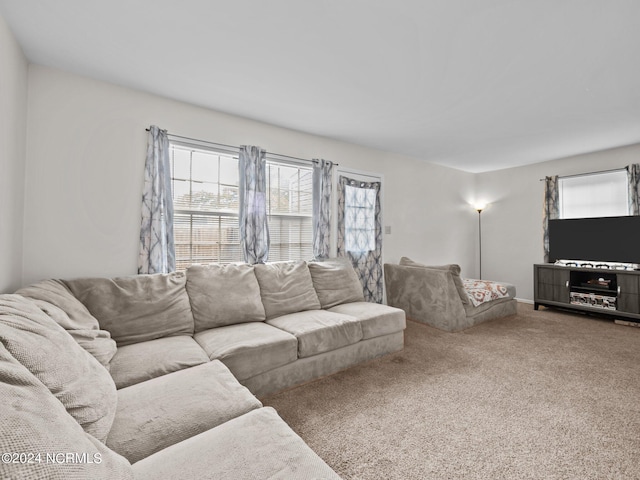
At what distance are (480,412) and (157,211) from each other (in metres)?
3.13

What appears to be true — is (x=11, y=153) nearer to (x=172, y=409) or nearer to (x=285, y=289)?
(x=172, y=409)

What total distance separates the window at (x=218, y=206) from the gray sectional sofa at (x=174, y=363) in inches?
18.6

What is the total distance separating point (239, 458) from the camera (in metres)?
1.01

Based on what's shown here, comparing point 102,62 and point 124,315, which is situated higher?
point 102,62

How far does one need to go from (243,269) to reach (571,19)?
3.09 meters

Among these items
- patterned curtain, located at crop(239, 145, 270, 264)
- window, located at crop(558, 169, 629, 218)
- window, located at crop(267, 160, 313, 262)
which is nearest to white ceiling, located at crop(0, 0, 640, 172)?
patterned curtain, located at crop(239, 145, 270, 264)

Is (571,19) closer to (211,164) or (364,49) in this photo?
(364,49)

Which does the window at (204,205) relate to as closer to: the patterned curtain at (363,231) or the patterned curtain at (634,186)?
the patterned curtain at (363,231)

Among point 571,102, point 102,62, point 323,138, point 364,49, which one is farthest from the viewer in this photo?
point 323,138

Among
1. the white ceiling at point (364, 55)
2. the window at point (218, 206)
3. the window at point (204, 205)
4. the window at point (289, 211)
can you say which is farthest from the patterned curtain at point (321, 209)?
the window at point (204, 205)

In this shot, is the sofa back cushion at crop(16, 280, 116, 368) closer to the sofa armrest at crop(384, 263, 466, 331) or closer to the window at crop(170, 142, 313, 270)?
the window at crop(170, 142, 313, 270)

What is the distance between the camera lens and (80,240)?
2.50 m

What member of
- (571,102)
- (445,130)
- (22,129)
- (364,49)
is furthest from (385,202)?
(22,129)

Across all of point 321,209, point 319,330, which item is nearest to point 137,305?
point 319,330
